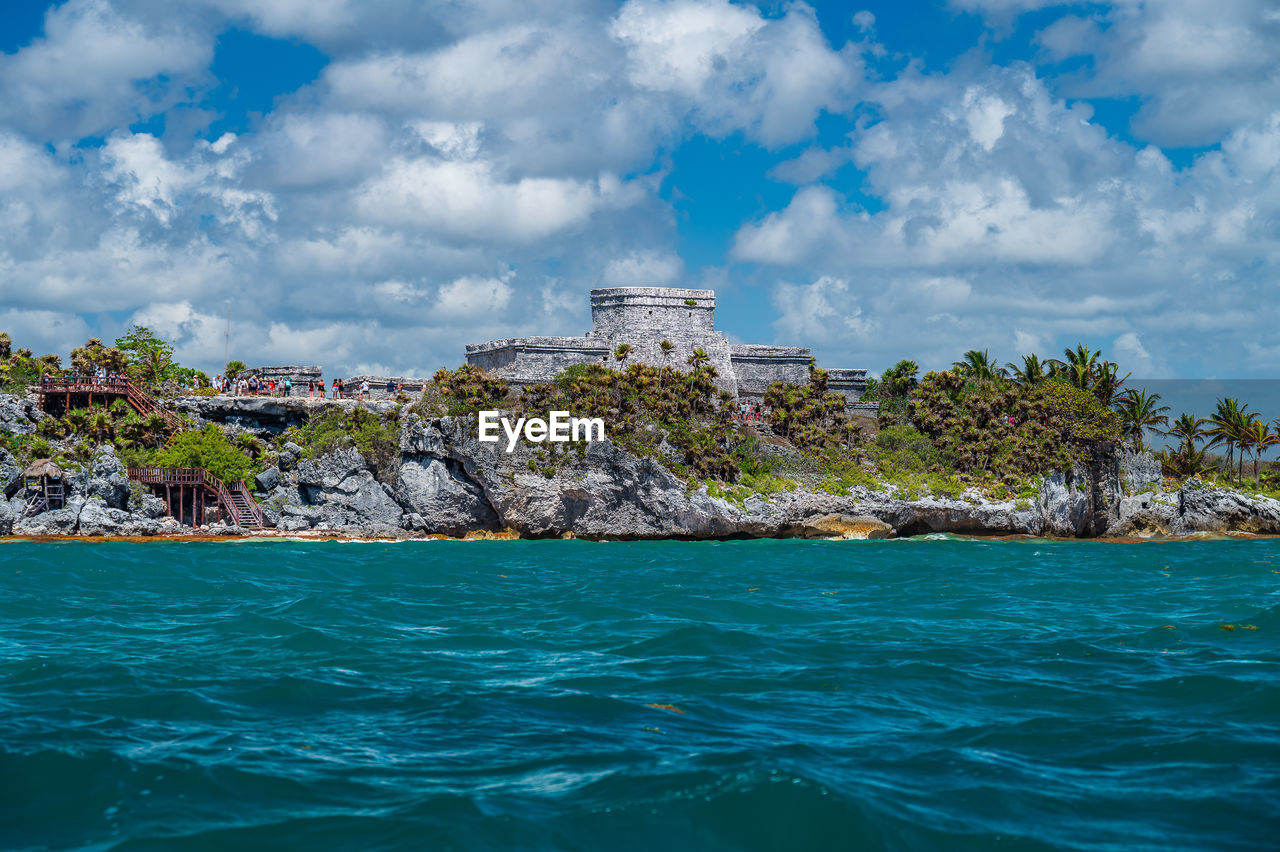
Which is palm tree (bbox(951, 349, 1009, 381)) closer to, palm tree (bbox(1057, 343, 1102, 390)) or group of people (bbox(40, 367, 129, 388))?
palm tree (bbox(1057, 343, 1102, 390))

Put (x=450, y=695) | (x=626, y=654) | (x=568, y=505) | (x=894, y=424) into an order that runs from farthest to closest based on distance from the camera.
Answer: (x=894, y=424) < (x=568, y=505) < (x=626, y=654) < (x=450, y=695)

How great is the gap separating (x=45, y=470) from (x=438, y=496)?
14.1 m

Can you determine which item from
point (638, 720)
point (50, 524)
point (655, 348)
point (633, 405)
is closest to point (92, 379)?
point (50, 524)

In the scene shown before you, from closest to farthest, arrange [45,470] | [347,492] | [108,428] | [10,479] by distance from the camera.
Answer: [45,470] → [10,479] → [347,492] → [108,428]

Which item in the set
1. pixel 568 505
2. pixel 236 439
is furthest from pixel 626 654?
pixel 236 439

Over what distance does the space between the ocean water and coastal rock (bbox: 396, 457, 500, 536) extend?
2086cm

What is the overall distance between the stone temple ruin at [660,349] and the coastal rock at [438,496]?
8.18 metres

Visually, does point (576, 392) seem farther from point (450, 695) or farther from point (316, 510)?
point (450, 695)

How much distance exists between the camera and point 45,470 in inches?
1559

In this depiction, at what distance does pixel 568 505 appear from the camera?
1671 inches

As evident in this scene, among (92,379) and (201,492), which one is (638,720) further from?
(92,379)

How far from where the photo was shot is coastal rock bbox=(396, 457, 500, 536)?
42.7 m

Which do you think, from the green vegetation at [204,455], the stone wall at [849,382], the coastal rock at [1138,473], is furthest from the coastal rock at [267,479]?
the coastal rock at [1138,473]

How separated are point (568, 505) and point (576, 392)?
467 centimetres
